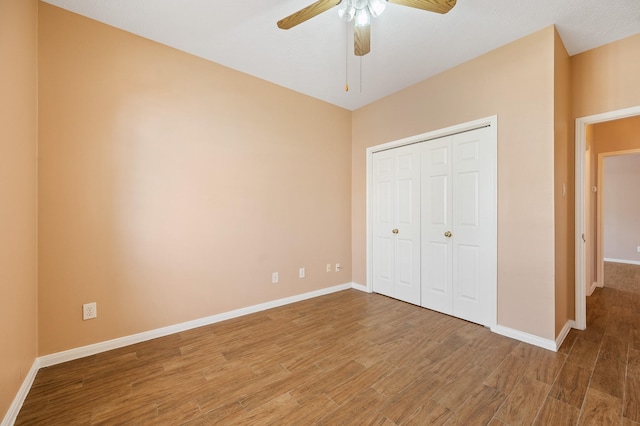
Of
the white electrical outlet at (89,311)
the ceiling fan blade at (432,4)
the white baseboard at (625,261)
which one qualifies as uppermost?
the ceiling fan blade at (432,4)

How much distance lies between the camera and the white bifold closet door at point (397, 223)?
335 centimetres

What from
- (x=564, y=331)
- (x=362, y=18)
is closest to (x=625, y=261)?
(x=564, y=331)

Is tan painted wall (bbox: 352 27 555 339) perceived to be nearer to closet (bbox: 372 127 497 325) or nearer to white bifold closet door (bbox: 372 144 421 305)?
closet (bbox: 372 127 497 325)

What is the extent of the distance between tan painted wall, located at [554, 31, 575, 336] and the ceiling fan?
156 cm

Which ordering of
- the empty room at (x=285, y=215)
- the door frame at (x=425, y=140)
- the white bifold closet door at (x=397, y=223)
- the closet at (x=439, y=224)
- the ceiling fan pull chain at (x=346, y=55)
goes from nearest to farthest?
the empty room at (x=285, y=215)
the ceiling fan pull chain at (x=346, y=55)
the door frame at (x=425, y=140)
the closet at (x=439, y=224)
the white bifold closet door at (x=397, y=223)

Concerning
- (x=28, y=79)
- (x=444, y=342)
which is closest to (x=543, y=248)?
(x=444, y=342)

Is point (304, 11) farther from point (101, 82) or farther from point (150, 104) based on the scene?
point (101, 82)

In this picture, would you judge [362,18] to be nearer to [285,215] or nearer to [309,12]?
[309,12]

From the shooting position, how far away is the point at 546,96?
2.27 m

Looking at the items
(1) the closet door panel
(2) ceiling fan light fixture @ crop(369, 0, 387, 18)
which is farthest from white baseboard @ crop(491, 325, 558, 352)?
(2) ceiling fan light fixture @ crop(369, 0, 387, 18)

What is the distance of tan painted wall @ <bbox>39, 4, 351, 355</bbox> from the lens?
2.10 m

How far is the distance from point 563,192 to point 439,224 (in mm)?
1144

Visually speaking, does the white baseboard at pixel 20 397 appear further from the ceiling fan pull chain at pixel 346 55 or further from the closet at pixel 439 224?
the closet at pixel 439 224

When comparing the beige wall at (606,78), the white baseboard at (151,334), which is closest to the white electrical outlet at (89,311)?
the white baseboard at (151,334)
